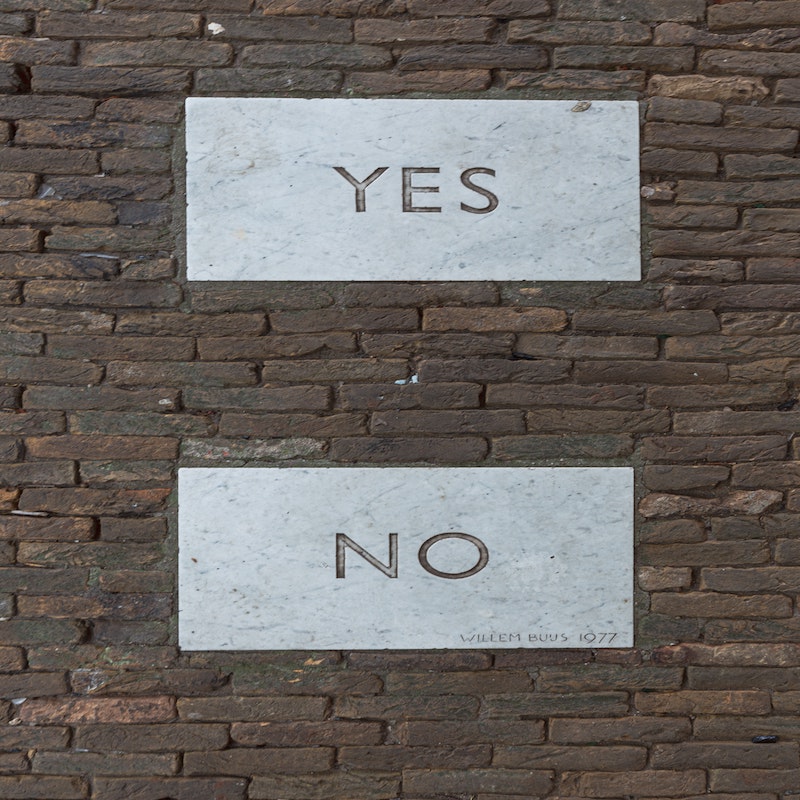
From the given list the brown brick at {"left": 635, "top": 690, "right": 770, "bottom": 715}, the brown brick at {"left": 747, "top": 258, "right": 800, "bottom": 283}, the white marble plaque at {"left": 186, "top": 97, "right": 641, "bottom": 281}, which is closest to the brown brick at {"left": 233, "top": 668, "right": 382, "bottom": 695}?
the brown brick at {"left": 635, "top": 690, "right": 770, "bottom": 715}

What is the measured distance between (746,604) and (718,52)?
4.93ft

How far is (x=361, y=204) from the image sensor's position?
1952mm

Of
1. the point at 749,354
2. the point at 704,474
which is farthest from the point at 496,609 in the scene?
the point at 749,354

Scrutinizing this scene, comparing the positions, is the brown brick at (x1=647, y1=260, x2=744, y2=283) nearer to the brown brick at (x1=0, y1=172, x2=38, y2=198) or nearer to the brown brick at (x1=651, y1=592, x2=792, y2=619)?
the brown brick at (x1=651, y1=592, x2=792, y2=619)

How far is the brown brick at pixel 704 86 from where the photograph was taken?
197 cm

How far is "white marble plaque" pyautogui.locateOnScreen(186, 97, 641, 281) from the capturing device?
6.38 ft

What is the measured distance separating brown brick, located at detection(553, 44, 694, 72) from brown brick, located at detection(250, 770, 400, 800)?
2.00 m

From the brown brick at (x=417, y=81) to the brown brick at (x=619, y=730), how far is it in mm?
1745

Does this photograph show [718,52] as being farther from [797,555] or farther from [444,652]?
[444,652]

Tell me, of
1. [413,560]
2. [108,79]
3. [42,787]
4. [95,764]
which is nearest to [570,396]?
[413,560]

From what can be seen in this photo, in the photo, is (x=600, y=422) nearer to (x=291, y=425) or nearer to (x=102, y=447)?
(x=291, y=425)

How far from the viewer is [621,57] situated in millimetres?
1962

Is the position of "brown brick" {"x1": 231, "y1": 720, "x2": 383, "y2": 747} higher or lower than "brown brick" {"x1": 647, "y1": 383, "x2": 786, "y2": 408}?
lower

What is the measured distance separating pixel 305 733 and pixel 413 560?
555 mm
